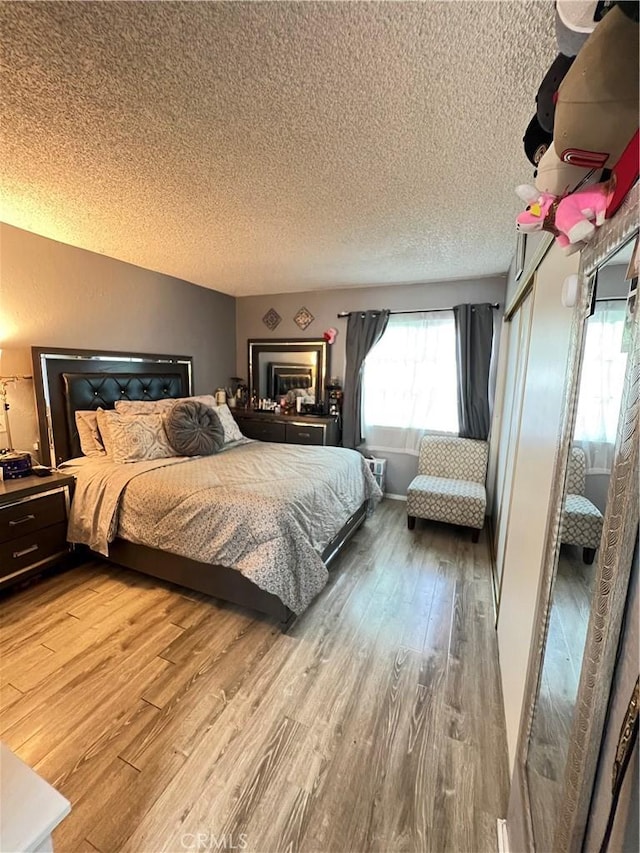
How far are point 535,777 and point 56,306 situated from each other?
12.3ft

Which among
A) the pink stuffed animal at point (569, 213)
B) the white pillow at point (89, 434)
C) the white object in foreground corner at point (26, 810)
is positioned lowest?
the white object in foreground corner at point (26, 810)

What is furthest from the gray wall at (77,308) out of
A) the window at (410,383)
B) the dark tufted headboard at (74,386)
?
the window at (410,383)

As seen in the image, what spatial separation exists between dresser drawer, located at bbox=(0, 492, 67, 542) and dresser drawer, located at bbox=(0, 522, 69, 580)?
39 mm

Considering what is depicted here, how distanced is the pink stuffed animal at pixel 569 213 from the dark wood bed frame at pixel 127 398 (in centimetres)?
201

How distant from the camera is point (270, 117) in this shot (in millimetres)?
1306

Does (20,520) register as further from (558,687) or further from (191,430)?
(558,687)

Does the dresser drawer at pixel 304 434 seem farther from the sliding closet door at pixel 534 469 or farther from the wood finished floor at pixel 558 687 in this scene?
the wood finished floor at pixel 558 687

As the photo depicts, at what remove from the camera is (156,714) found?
1531mm

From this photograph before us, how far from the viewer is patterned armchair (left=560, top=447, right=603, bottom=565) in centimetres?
72

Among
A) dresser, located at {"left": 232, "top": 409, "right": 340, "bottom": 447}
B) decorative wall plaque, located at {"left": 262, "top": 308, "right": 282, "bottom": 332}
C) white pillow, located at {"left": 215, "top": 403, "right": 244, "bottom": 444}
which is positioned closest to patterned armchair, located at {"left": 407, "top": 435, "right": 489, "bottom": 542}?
dresser, located at {"left": 232, "top": 409, "right": 340, "bottom": 447}

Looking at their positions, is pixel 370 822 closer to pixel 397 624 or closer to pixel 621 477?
pixel 397 624

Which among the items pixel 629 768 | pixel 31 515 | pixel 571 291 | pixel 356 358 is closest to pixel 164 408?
pixel 31 515

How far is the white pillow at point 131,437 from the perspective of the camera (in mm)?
2760

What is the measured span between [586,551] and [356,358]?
136 inches
